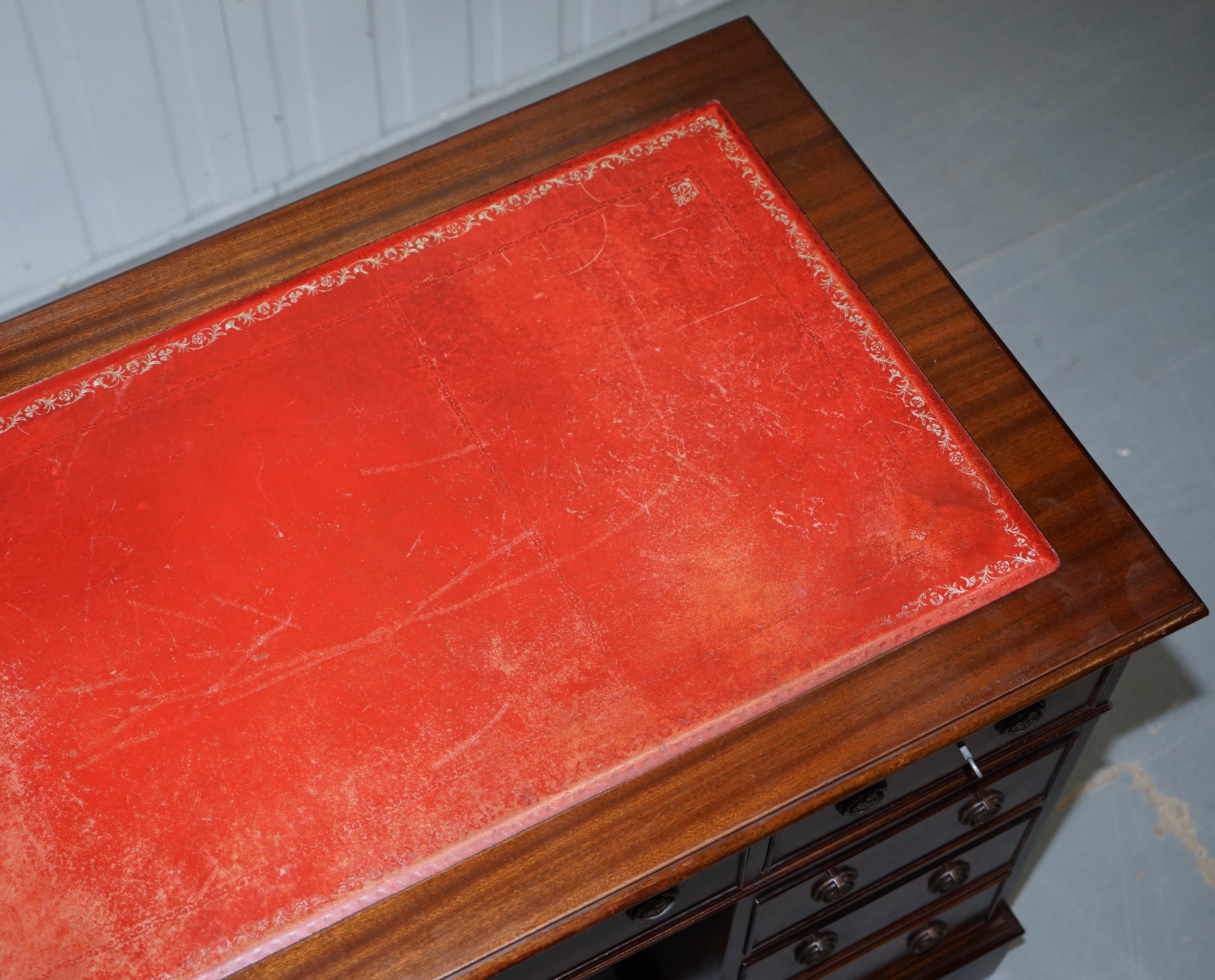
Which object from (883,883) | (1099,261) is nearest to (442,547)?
(883,883)

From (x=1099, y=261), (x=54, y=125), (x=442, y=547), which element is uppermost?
(x=54, y=125)

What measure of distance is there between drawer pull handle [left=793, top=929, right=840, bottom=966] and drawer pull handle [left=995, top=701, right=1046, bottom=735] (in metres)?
0.43

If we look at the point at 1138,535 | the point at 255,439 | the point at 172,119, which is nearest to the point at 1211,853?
the point at 1138,535

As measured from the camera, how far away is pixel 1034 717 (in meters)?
1.66

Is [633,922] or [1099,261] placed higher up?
[1099,261]

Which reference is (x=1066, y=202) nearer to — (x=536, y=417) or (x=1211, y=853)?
(x=1211, y=853)

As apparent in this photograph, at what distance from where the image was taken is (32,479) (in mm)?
1626

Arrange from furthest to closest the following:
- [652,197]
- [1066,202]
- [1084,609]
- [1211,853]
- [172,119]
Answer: [1066,202] < [172,119] < [1211,853] < [652,197] < [1084,609]

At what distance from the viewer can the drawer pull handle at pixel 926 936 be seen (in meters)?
2.12

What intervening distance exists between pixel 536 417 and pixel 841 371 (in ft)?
1.18

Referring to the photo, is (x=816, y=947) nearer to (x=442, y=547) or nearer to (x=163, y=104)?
(x=442, y=547)

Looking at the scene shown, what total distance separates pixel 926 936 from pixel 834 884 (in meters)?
0.44

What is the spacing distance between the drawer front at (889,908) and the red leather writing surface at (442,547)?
57 centimetres

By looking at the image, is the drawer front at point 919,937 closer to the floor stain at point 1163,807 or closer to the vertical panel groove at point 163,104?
the floor stain at point 1163,807
